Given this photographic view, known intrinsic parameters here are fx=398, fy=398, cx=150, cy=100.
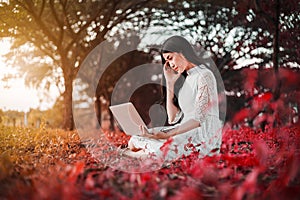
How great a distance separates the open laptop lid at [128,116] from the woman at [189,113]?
6.7 inches

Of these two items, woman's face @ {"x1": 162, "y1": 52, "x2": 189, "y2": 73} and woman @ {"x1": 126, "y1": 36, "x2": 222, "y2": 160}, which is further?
woman's face @ {"x1": 162, "y1": 52, "x2": 189, "y2": 73}

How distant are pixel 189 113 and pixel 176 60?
0.59m

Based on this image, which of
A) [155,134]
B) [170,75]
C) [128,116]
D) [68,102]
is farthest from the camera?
[68,102]

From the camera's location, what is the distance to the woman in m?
4.12

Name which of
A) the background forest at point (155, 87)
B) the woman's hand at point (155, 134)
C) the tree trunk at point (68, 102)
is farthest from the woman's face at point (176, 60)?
the tree trunk at point (68, 102)

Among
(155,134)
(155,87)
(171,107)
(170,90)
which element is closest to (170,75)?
(170,90)

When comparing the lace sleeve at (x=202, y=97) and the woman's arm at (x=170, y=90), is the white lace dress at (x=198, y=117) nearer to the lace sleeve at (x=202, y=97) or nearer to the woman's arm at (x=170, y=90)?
the lace sleeve at (x=202, y=97)

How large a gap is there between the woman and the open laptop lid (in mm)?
169

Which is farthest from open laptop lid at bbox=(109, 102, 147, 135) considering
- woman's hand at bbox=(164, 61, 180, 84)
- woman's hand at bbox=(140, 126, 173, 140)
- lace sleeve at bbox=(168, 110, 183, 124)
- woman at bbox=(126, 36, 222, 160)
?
woman's hand at bbox=(164, 61, 180, 84)

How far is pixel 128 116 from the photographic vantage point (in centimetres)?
449

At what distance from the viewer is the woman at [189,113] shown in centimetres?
412

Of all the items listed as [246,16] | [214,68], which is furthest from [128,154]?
[214,68]

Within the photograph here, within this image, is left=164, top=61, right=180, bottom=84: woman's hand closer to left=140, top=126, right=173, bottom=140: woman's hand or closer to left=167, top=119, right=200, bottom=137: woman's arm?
left=167, top=119, right=200, bottom=137: woman's arm

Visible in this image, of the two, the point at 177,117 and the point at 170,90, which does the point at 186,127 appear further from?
the point at 170,90
